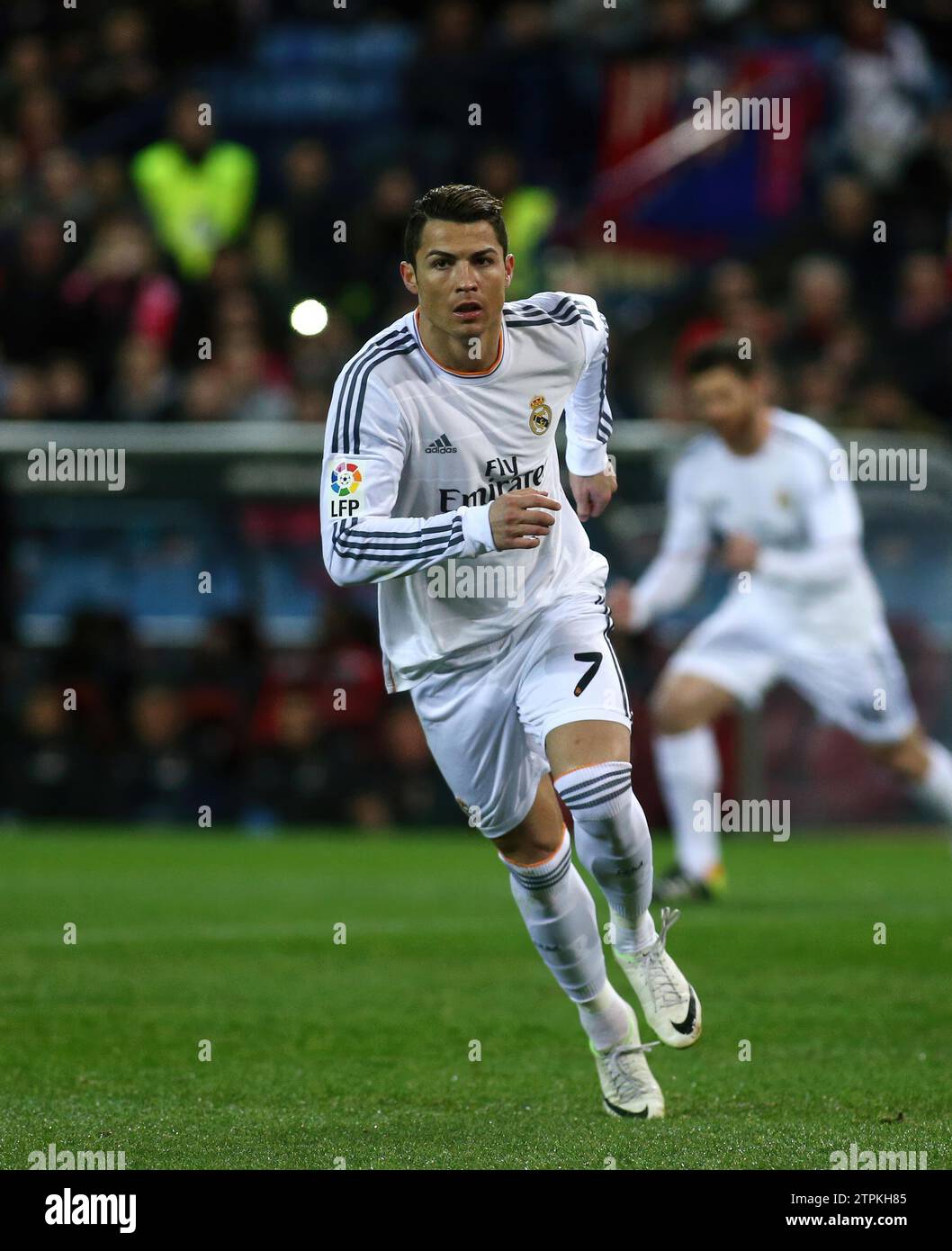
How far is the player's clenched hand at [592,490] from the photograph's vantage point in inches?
254

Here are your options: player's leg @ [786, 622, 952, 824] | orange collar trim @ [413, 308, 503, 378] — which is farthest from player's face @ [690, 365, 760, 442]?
orange collar trim @ [413, 308, 503, 378]

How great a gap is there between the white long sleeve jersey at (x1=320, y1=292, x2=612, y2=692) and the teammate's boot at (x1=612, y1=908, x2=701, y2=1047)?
0.97 meters

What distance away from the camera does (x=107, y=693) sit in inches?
588

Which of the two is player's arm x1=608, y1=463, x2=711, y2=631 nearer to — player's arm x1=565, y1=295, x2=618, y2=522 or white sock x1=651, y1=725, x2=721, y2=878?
white sock x1=651, y1=725, x2=721, y2=878

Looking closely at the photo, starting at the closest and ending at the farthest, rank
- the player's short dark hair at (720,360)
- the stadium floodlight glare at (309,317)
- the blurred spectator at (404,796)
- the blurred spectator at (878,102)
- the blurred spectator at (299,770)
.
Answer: the stadium floodlight glare at (309,317) < the player's short dark hair at (720,360) < the blurred spectator at (299,770) < the blurred spectator at (404,796) < the blurred spectator at (878,102)

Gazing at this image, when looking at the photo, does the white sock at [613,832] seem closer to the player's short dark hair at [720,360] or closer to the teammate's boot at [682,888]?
the teammate's boot at [682,888]

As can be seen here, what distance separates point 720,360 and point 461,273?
5296 mm

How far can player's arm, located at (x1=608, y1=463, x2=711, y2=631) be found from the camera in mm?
10617

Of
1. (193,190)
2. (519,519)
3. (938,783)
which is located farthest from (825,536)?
(193,190)

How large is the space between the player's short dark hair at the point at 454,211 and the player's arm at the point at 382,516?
442 mm

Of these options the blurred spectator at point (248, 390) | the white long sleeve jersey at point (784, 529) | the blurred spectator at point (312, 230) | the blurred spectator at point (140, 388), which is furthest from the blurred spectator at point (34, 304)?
the white long sleeve jersey at point (784, 529)
